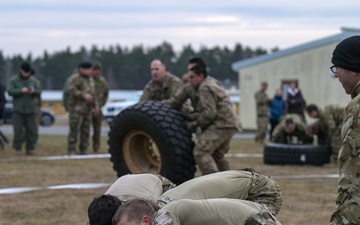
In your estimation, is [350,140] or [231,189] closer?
[350,140]

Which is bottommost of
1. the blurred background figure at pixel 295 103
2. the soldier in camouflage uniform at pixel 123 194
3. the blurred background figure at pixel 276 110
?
the blurred background figure at pixel 276 110

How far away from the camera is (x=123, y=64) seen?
309 feet

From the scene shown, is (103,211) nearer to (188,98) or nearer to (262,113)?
(188,98)

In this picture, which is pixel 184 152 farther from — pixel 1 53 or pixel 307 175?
pixel 1 53

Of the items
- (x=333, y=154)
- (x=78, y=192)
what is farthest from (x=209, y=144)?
(x=333, y=154)

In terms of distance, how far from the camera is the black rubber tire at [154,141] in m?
9.77

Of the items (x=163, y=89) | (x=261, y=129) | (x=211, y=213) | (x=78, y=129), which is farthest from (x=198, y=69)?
(x=261, y=129)

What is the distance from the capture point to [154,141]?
32.8 ft

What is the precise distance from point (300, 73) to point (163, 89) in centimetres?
1886

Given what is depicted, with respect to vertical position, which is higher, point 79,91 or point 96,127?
point 79,91

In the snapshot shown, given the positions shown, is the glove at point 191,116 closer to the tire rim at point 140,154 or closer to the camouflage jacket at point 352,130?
the tire rim at point 140,154

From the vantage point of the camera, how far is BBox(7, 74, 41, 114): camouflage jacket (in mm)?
15945

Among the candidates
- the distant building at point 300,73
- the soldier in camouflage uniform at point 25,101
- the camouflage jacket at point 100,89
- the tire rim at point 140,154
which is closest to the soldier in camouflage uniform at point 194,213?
the tire rim at point 140,154

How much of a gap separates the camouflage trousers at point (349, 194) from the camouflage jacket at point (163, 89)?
674cm
